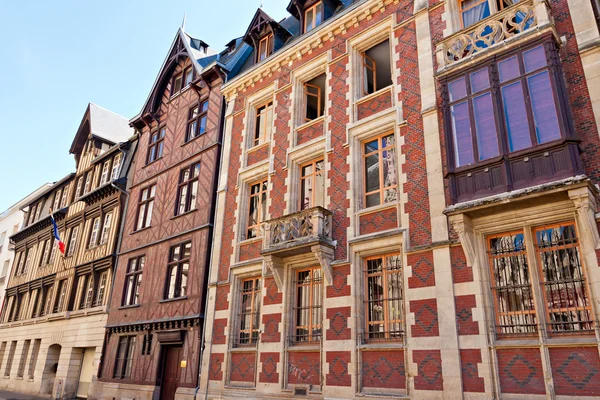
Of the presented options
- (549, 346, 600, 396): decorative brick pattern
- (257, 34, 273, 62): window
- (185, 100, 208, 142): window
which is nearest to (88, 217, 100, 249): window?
(185, 100, 208, 142): window

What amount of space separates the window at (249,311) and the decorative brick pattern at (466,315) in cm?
587

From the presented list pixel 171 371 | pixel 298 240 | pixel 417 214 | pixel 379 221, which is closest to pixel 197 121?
pixel 298 240

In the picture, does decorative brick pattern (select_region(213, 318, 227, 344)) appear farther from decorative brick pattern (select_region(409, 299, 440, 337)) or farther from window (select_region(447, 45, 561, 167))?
window (select_region(447, 45, 561, 167))

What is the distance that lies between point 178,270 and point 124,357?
13.7ft

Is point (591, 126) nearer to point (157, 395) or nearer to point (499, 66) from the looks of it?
point (499, 66)

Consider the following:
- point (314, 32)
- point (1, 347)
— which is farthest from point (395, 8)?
point (1, 347)

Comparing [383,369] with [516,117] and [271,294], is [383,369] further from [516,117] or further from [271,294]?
[516,117]

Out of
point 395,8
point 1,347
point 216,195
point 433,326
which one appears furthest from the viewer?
point 1,347

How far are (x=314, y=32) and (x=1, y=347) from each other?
1074 inches

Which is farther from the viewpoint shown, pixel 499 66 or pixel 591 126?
pixel 499 66

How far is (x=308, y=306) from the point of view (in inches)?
475

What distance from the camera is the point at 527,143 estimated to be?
8500mm

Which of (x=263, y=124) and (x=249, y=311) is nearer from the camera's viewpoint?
(x=249, y=311)

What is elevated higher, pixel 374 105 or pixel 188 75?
pixel 188 75
